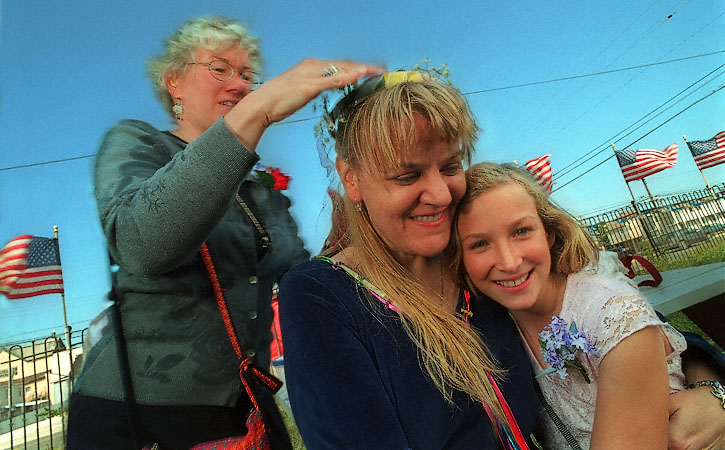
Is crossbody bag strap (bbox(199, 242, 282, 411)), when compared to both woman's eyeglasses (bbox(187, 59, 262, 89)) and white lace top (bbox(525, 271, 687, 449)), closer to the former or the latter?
woman's eyeglasses (bbox(187, 59, 262, 89))

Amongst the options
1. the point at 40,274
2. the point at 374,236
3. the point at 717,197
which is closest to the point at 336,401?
the point at 374,236

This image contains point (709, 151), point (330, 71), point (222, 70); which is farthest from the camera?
point (709, 151)

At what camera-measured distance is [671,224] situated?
12172mm

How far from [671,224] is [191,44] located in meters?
15.4

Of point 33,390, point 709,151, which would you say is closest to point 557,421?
point 33,390

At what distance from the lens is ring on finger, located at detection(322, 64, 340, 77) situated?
885 millimetres

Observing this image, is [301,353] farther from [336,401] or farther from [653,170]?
[653,170]

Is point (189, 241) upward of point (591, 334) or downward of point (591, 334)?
upward

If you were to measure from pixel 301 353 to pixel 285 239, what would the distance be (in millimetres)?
502

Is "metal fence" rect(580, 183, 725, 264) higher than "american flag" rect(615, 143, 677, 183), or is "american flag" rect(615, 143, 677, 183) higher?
"american flag" rect(615, 143, 677, 183)

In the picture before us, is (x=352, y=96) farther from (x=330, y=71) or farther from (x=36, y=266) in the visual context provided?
(x=36, y=266)

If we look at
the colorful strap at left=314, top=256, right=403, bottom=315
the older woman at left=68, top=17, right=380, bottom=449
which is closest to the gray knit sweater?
the older woman at left=68, top=17, right=380, bottom=449

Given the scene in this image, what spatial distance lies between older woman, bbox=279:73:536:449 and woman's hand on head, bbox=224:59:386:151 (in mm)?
255

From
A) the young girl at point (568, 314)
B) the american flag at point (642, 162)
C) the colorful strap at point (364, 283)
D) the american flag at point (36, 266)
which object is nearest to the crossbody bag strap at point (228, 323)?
the colorful strap at point (364, 283)
